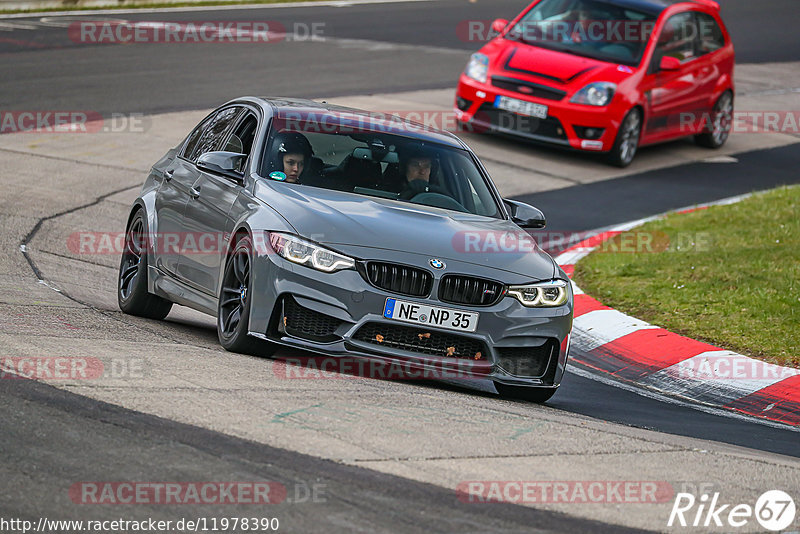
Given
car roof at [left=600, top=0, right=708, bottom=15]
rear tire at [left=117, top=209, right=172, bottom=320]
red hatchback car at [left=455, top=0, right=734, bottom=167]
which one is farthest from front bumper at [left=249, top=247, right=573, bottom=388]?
car roof at [left=600, top=0, right=708, bottom=15]

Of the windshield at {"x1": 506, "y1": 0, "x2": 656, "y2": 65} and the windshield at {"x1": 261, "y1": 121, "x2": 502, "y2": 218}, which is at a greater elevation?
the windshield at {"x1": 261, "y1": 121, "x2": 502, "y2": 218}

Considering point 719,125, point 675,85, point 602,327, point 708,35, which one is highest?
point 708,35

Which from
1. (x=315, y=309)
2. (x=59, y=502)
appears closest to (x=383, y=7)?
(x=315, y=309)

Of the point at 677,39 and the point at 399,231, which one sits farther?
the point at 677,39

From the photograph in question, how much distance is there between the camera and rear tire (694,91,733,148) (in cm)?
1955

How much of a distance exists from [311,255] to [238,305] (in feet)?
2.28

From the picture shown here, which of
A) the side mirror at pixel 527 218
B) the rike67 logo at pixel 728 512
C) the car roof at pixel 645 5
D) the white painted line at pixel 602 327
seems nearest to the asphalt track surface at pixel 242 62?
the car roof at pixel 645 5

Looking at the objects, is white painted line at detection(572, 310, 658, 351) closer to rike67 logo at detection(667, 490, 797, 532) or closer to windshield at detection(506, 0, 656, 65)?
rike67 logo at detection(667, 490, 797, 532)

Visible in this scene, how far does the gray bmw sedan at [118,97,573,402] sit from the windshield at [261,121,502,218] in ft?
0.03

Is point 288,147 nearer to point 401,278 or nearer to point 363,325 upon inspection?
point 401,278

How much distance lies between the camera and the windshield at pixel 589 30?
1780cm

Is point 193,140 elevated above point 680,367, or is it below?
above

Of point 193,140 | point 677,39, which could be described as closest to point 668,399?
point 193,140

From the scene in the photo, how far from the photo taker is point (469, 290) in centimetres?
732
